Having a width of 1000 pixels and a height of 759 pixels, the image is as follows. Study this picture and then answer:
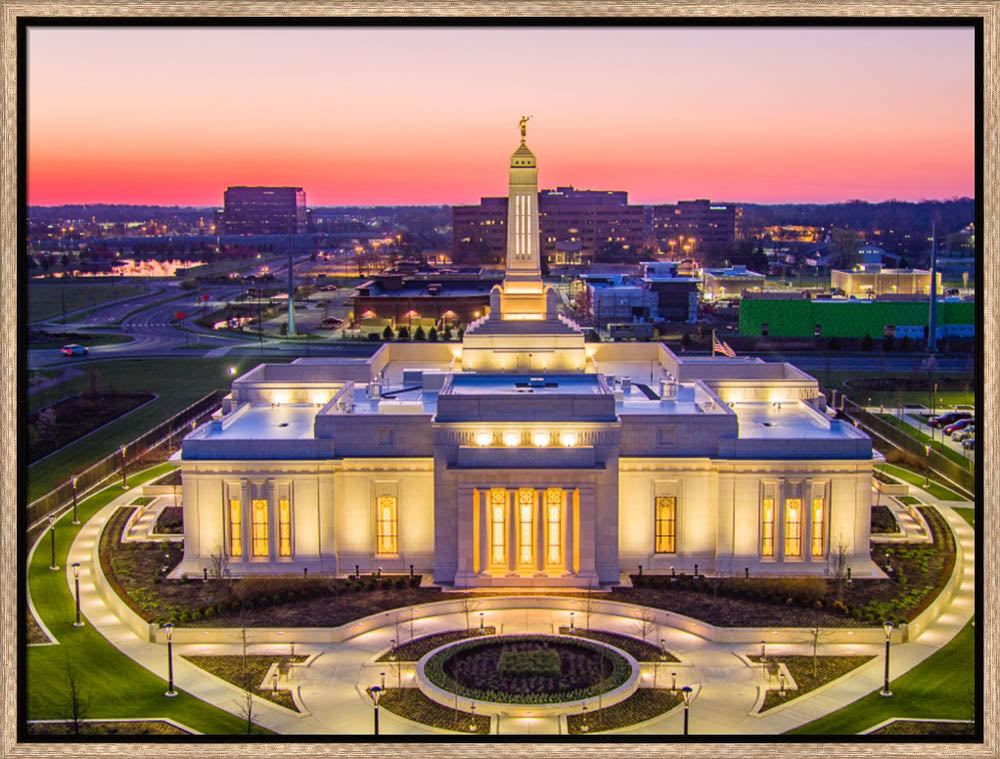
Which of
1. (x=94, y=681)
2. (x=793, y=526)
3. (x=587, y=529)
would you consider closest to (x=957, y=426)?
(x=793, y=526)

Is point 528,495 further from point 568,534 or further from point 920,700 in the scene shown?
point 920,700

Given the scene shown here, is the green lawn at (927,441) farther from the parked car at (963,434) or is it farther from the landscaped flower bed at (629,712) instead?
the landscaped flower bed at (629,712)

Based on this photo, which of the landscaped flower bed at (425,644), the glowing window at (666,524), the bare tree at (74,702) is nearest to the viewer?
the bare tree at (74,702)

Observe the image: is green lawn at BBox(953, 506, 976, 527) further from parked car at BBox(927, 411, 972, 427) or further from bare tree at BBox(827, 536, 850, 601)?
parked car at BBox(927, 411, 972, 427)

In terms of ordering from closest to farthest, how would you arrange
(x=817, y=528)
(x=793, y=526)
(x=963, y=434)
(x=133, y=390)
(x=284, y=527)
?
(x=817, y=528)
(x=793, y=526)
(x=284, y=527)
(x=963, y=434)
(x=133, y=390)

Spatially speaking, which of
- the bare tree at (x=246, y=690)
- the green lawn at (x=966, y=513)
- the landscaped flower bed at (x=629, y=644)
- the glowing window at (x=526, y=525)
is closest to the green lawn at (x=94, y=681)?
the bare tree at (x=246, y=690)

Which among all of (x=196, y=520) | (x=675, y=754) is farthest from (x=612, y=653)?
(x=196, y=520)
